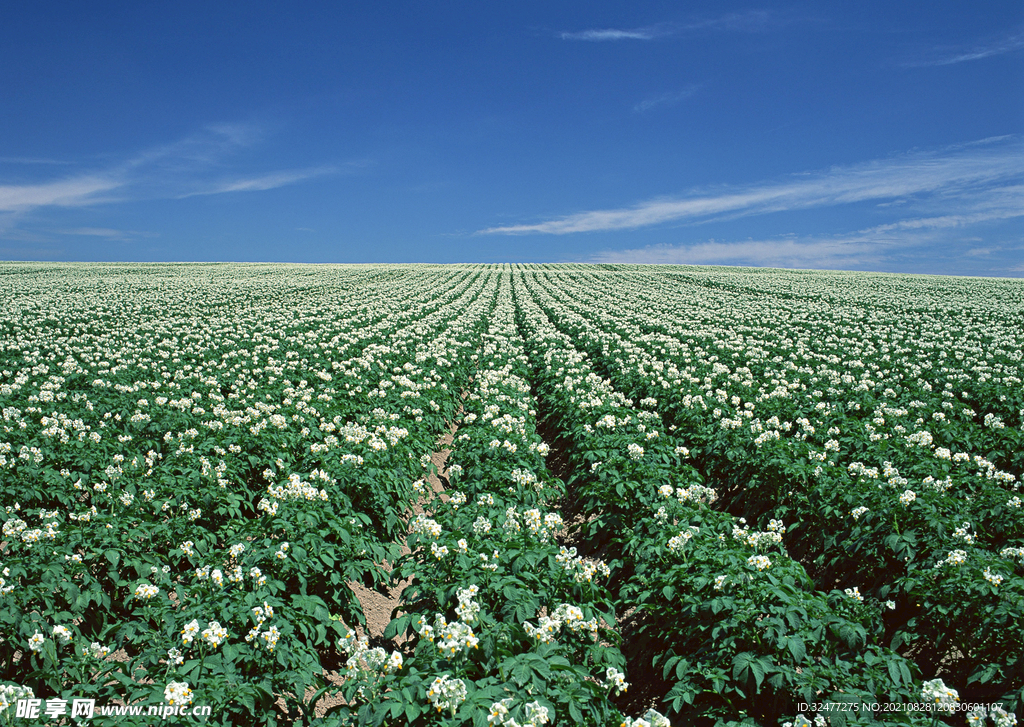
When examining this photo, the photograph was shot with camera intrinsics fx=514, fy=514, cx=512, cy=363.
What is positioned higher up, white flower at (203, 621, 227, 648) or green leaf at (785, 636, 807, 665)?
white flower at (203, 621, 227, 648)

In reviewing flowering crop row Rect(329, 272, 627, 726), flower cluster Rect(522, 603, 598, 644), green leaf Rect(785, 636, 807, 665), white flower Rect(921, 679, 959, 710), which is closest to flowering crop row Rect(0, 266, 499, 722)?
flowering crop row Rect(329, 272, 627, 726)

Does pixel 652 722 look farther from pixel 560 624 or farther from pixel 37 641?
pixel 37 641

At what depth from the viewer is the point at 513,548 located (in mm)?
5078

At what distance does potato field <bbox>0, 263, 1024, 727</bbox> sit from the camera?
3.63m

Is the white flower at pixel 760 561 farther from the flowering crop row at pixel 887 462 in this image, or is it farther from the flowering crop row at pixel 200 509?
the flowering crop row at pixel 200 509

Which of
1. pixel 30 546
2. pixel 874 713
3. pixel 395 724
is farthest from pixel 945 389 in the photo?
pixel 30 546

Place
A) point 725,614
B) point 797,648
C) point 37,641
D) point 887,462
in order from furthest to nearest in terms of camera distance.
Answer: point 887,462
point 725,614
point 37,641
point 797,648

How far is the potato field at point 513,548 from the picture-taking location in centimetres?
363

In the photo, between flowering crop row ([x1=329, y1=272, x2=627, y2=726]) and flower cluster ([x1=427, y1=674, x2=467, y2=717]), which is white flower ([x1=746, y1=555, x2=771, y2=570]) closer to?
flowering crop row ([x1=329, y1=272, x2=627, y2=726])

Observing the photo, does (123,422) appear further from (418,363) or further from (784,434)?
(784,434)

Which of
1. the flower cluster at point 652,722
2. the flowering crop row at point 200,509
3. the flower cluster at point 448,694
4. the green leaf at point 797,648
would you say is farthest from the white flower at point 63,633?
the green leaf at point 797,648

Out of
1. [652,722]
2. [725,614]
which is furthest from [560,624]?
[725,614]

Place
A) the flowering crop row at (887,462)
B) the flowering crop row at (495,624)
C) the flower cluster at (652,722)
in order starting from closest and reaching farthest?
the flower cluster at (652,722)
the flowering crop row at (495,624)
the flowering crop row at (887,462)

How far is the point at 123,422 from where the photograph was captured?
31.7 feet
